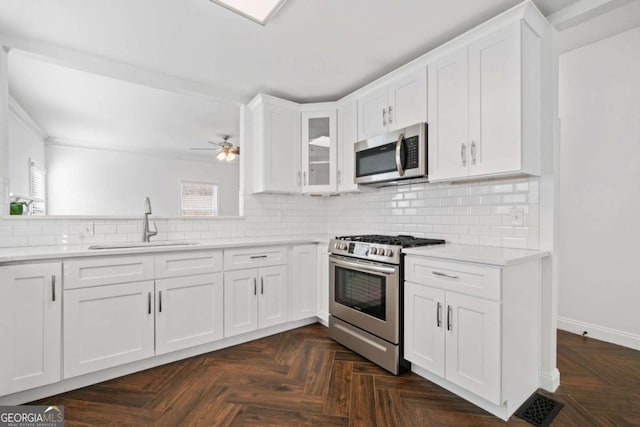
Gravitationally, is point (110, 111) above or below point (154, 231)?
above

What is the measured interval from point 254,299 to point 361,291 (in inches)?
38.9

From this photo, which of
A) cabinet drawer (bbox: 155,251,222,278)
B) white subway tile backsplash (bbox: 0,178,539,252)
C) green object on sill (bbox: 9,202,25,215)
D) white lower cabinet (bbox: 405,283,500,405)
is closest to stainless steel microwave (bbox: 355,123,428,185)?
white subway tile backsplash (bbox: 0,178,539,252)

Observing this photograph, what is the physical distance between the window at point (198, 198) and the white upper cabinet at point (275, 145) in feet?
11.1

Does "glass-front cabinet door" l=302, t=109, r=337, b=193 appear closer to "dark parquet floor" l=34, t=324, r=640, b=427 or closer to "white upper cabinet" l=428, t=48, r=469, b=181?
"white upper cabinet" l=428, t=48, r=469, b=181

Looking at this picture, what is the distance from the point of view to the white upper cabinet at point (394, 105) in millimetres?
2391

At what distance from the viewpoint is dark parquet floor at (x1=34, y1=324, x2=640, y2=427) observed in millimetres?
1699

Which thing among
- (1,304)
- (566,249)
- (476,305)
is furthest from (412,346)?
(1,304)

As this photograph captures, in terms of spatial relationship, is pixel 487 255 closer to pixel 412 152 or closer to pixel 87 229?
pixel 412 152

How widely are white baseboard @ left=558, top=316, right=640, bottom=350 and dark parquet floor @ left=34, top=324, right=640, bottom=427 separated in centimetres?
A: 9

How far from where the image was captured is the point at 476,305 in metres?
1.73

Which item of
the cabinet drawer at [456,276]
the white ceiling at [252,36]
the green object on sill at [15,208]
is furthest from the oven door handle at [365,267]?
the green object on sill at [15,208]

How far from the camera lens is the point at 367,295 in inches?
95.0

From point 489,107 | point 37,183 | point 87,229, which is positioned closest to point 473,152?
point 489,107

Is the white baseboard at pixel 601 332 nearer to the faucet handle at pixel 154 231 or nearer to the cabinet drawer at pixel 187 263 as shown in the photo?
the cabinet drawer at pixel 187 263
